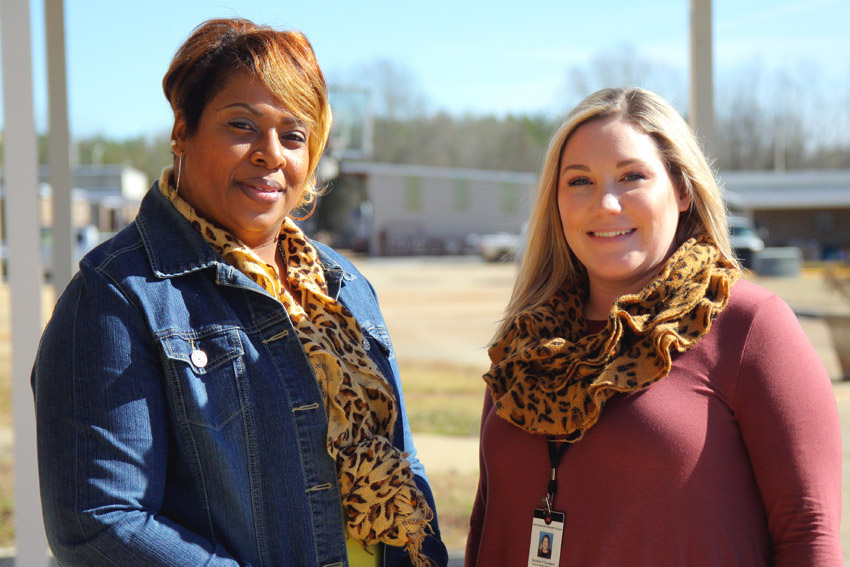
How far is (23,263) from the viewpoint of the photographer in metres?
2.66

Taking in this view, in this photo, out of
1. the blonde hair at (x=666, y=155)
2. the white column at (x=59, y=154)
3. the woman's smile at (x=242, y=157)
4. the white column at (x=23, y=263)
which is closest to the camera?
the woman's smile at (x=242, y=157)

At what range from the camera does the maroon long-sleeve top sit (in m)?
1.44

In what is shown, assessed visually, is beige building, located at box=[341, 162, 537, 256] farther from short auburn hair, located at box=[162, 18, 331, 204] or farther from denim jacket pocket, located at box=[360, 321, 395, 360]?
short auburn hair, located at box=[162, 18, 331, 204]

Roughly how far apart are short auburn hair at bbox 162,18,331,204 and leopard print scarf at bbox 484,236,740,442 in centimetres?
76

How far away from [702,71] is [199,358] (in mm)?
2206

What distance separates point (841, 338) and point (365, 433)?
26.8 ft

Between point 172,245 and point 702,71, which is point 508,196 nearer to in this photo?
point 702,71

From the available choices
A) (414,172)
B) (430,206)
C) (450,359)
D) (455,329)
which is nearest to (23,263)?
(450,359)

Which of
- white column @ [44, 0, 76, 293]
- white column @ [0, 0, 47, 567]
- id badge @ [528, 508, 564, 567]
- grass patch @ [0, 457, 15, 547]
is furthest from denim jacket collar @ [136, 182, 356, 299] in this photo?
grass patch @ [0, 457, 15, 547]

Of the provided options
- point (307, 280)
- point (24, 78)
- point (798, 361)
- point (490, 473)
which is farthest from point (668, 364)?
point (24, 78)

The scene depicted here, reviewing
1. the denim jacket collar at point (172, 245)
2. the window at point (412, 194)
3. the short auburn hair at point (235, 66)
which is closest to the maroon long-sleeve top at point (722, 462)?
the denim jacket collar at point (172, 245)

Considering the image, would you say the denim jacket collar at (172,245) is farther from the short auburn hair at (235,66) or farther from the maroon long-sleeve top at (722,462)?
the maroon long-sleeve top at (722,462)

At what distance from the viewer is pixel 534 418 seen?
1660 mm

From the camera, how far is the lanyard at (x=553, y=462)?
1619mm
